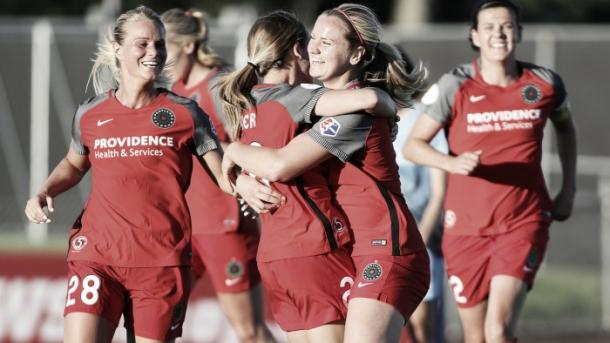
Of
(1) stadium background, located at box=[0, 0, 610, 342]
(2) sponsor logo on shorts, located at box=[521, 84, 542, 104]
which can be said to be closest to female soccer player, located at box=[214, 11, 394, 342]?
(2) sponsor logo on shorts, located at box=[521, 84, 542, 104]

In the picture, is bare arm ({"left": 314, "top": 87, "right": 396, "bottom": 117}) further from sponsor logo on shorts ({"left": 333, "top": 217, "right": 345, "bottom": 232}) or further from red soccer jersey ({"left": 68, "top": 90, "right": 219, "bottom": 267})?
red soccer jersey ({"left": 68, "top": 90, "right": 219, "bottom": 267})

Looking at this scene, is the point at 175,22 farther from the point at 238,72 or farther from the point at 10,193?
the point at 10,193

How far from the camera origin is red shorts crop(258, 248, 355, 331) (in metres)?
6.22

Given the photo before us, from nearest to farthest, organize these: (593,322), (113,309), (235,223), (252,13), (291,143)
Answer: (291,143), (113,309), (235,223), (593,322), (252,13)

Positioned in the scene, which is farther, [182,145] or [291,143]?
[182,145]

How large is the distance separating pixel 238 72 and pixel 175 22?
237 cm

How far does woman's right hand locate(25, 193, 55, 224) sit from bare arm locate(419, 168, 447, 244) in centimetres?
285

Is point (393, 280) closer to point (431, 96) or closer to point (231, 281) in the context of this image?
point (431, 96)

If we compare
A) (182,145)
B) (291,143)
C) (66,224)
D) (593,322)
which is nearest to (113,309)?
(182,145)

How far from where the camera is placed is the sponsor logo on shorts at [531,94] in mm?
8070

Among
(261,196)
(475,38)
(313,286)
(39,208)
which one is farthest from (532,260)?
(39,208)

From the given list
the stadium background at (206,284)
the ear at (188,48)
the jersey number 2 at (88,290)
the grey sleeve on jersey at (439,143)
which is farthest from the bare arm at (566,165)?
the stadium background at (206,284)

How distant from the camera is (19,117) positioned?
20.5 metres

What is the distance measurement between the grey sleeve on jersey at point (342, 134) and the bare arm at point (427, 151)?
3.86 ft
